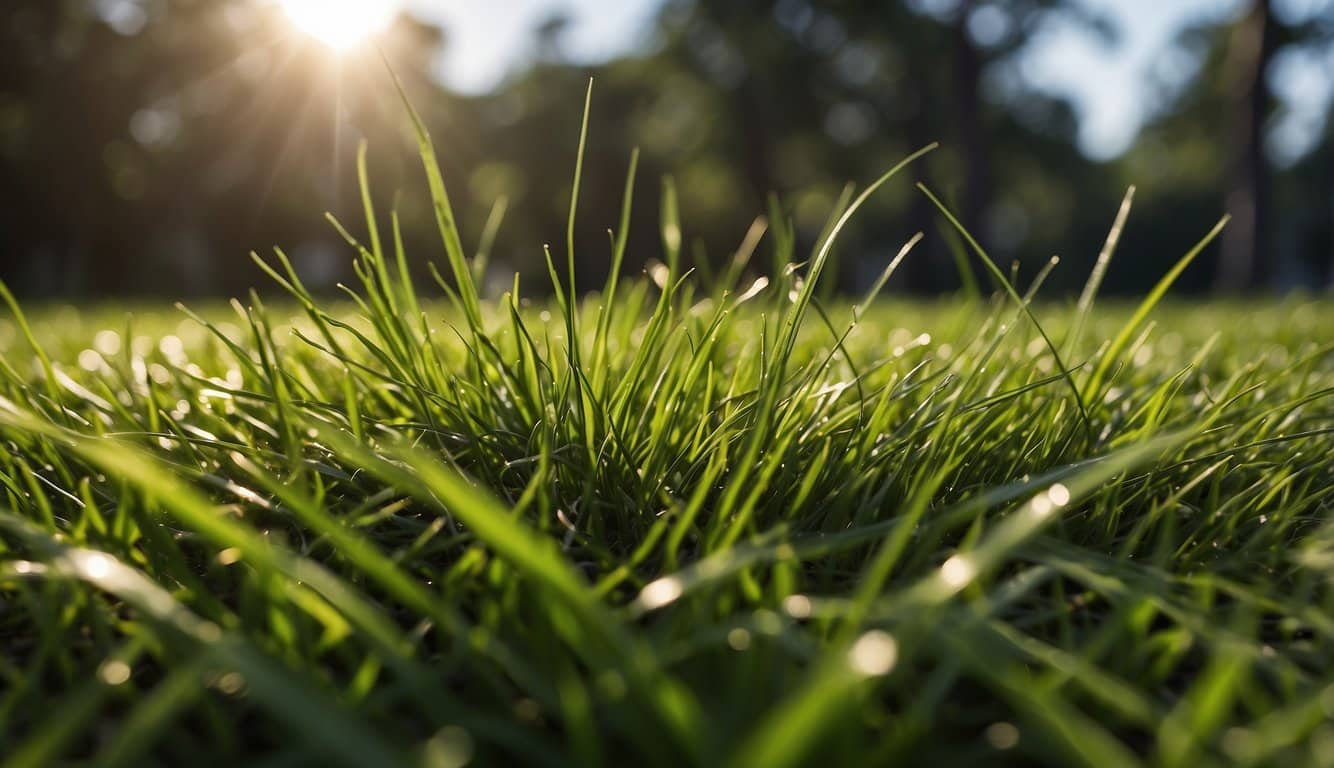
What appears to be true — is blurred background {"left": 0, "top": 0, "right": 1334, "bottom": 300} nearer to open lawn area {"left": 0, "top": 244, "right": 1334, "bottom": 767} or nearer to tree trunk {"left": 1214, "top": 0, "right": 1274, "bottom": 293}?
tree trunk {"left": 1214, "top": 0, "right": 1274, "bottom": 293}

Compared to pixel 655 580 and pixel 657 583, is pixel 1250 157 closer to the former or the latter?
pixel 655 580

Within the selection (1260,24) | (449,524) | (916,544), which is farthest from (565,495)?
(1260,24)

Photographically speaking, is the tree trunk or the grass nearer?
the grass

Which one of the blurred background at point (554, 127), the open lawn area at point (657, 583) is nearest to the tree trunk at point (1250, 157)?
the blurred background at point (554, 127)

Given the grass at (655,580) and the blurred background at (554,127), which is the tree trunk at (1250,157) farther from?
the grass at (655,580)

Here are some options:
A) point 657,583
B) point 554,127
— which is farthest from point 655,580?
point 554,127

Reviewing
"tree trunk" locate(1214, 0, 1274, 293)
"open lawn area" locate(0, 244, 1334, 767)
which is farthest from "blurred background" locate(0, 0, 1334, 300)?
"open lawn area" locate(0, 244, 1334, 767)

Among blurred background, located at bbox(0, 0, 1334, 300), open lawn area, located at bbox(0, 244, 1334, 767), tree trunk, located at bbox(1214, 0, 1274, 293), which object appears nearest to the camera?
open lawn area, located at bbox(0, 244, 1334, 767)
